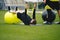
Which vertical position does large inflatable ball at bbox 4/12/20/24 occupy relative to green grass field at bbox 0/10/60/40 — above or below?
above

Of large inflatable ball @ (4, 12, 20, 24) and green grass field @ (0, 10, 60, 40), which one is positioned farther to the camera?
large inflatable ball @ (4, 12, 20, 24)

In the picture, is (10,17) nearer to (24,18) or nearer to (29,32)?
(24,18)

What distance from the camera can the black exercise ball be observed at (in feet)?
10.6

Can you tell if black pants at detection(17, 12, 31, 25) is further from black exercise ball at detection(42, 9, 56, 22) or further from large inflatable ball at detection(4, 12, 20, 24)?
black exercise ball at detection(42, 9, 56, 22)

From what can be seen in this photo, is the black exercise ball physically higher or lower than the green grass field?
higher

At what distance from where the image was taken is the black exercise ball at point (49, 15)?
3244 millimetres

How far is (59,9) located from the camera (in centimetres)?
327

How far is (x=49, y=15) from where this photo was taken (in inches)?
129

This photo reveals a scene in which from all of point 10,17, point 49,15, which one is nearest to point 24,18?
point 10,17

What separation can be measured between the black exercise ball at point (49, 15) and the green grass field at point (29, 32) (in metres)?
0.08

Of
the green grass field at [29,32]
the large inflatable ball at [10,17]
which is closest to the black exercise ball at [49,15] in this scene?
the green grass field at [29,32]

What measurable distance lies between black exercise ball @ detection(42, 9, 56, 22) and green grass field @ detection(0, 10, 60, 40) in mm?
78

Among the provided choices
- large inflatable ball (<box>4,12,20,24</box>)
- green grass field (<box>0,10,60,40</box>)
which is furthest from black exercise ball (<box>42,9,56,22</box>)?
large inflatable ball (<box>4,12,20,24</box>)

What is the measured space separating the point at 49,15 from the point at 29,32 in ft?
1.80
